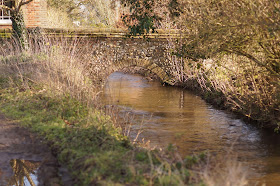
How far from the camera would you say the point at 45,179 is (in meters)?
5.15

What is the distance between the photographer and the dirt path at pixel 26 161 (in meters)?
5.22

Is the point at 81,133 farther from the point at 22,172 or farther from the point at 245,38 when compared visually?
the point at 245,38

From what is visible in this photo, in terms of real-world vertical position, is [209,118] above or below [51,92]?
below

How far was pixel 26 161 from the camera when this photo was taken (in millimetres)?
5836

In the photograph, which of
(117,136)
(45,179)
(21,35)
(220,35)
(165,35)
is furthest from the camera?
(165,35)

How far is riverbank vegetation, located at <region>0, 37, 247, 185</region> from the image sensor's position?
14.9 feet

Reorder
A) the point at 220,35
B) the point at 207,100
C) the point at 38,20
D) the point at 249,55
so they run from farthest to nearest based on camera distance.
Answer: the point at 38,20 → the point at 207,100 → the point at 249,55 → the point at 220,35

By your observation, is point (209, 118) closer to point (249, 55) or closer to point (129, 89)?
point (249, 55)

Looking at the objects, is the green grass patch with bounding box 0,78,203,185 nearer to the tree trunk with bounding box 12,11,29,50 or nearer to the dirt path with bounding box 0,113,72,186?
the dirt path with bounding box 0,113,72,186

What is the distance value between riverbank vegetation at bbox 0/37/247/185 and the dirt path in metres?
0.15

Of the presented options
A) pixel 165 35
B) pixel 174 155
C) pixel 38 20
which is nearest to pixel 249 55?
pixel 174 155

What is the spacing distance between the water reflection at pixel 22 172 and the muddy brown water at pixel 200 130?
6.08 ft

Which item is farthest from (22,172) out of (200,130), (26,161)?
(200,130)

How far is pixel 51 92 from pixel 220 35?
3794mm
